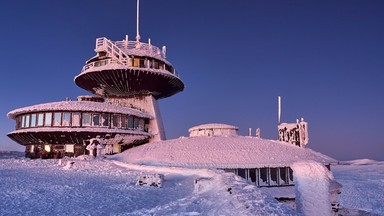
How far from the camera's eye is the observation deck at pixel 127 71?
157 feet

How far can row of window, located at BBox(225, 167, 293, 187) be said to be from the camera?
100 ft

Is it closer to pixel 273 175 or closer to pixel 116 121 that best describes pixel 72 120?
pixel 116 121

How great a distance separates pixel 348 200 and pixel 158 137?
31399 mm

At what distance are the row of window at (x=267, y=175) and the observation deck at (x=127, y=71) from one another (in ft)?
76.0

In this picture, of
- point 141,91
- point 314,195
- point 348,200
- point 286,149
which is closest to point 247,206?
point 314,195

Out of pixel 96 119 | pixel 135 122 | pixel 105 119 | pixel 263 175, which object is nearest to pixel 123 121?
pixel 105 119

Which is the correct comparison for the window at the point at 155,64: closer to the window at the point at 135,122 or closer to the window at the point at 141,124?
the window at the point at 141,124

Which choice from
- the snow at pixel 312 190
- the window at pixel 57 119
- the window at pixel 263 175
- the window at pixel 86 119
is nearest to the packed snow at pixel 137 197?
the snow at pixel 312 190

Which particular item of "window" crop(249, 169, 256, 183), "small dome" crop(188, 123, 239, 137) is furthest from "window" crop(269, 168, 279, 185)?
"small dome" crop(188, 123, 239, 137)

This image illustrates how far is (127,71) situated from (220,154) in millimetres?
21670

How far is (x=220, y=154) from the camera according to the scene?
31.5 metres

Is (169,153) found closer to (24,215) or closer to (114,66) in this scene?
(114,66)

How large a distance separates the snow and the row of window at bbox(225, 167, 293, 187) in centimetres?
1275

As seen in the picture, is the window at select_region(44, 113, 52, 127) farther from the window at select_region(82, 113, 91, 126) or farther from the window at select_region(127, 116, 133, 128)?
the window at select_region(127, 116, 133, 128)
